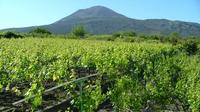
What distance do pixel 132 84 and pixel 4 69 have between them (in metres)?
3.74

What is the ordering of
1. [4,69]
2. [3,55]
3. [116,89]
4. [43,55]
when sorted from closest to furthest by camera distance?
[116,89] → [4,69] → [3,55] → [43,55]

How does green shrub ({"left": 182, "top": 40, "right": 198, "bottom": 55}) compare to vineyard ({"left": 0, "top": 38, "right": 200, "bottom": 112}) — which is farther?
green shrub ({"left": 182, "top": 40, "right": 198, "bottom": 55})

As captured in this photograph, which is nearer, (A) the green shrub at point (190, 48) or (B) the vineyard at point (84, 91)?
(B) the vineyard at point (84, 91)

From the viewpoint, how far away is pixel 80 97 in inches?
370

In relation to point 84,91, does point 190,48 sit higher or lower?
lower

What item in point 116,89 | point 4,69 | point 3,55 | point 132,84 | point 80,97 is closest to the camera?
point 80,97

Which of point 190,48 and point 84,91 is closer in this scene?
point 84,91

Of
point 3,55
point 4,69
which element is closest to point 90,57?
point 3,55

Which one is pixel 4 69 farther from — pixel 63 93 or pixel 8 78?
pixel 63 93

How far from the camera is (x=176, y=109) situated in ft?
43.4

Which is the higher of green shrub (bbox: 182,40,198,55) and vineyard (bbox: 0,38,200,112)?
vineyard (bbox: 0,38,200,112)

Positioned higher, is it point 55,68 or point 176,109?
point 55,68

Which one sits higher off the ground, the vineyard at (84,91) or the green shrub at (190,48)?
the vineyard at (84,91)

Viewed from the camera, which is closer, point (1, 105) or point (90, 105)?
point (90, 105)
